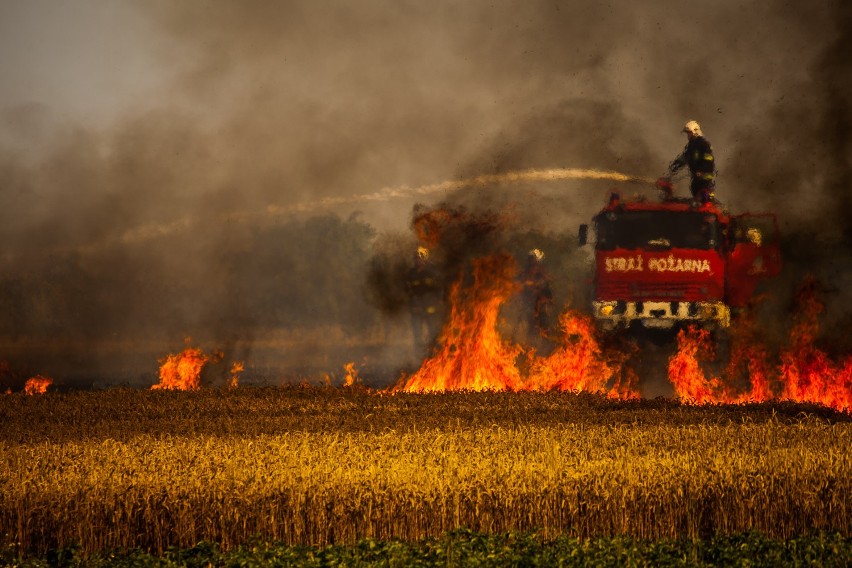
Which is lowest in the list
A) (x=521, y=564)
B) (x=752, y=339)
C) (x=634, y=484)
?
(x=521, y=564)

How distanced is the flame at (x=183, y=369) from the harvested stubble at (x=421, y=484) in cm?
1366

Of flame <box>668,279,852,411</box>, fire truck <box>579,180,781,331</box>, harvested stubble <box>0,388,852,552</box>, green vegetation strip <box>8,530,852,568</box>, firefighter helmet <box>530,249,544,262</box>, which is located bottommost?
green vegetation strip <box>8,530,852,568</box>

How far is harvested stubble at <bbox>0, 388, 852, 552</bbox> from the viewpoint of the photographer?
43.4 ft

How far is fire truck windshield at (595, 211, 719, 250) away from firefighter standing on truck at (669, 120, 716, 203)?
0.55 m

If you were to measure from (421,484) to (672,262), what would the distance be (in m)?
14.4

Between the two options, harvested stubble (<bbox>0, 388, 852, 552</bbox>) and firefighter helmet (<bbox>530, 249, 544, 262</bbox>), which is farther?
firefighter helmet (<bbox>530, 249, 544, 262</bbox>)

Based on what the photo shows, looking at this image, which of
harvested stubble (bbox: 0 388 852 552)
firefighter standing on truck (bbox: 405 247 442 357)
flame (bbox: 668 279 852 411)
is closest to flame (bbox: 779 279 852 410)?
flame (bbox: 668 279 852 411)

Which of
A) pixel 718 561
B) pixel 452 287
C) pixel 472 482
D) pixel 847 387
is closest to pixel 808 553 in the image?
pixel 718 561

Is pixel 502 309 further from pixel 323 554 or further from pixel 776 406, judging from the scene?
pixel 323 554

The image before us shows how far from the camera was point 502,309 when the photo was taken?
3044 cm

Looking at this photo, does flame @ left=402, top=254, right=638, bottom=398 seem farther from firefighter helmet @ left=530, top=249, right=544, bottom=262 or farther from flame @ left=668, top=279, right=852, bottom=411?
flame @ left=668, top=279, right=852, bottom=411

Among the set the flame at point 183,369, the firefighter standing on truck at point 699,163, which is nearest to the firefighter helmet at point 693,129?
the firefighter standing on truck at point 699,163

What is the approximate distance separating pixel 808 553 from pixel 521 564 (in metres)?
3.01

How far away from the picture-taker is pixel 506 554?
1196 cm
